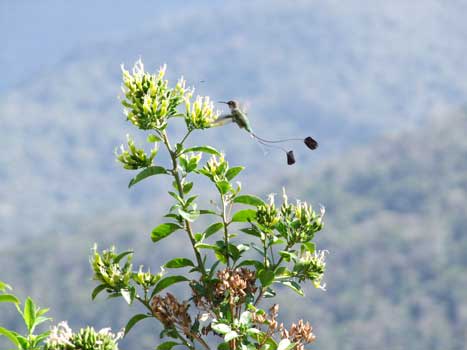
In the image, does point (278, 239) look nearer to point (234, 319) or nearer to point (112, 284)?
point (234, 319)

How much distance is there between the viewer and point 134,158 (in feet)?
11.9

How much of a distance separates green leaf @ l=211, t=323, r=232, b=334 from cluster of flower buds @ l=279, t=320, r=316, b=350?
10.5 inches

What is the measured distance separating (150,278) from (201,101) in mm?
813

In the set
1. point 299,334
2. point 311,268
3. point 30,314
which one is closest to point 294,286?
point 311,268

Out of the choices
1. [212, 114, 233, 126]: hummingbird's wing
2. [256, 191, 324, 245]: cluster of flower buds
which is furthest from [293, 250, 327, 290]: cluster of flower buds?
[212, 114, 233, 126]: hummingbird's wing

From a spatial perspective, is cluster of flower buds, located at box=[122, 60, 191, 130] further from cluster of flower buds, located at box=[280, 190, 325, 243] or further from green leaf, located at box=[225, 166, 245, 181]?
cluster of flower buds, located at box=[280, 190, 325, 243]

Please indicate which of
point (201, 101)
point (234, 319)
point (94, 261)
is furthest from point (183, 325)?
point (201, 101)

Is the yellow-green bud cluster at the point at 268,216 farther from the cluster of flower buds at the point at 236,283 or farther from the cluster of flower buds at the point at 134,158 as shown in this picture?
the cluster of flower buds at the point at 134,158

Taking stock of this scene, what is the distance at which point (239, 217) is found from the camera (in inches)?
148

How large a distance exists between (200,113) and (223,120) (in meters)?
0.22

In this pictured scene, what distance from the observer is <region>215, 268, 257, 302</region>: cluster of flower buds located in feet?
11.2

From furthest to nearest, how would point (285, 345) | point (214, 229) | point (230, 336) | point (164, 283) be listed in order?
point (214, 229), point (164, 283), point (285, 345), point (230, 336)

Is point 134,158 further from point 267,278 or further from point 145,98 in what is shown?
point 267,278

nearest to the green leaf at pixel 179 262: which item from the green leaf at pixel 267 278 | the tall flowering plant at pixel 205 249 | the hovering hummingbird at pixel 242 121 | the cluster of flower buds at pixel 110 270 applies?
the tall flowering plant at pixel 205 249
